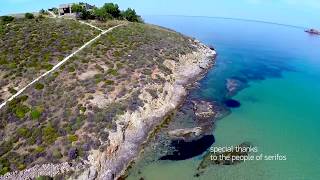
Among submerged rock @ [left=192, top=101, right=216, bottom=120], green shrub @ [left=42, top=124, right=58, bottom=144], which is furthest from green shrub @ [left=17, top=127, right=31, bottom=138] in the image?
submerged rock @ [left=192, top=101, right=216, bottom=120]

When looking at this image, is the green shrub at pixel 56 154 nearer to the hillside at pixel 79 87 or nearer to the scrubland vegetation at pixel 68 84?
the scrubland vegetation at pixel 68 84

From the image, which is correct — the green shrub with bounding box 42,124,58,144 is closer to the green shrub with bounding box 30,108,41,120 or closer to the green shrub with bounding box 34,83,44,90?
the green shrub with bounding box 30,108,41,120

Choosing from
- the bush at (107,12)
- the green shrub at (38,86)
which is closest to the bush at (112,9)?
the bush at (107,12)

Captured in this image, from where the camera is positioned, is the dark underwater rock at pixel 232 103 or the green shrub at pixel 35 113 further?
the dark underwater rock at pixel 232 103

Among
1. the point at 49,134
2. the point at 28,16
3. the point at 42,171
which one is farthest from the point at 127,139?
the point at 28,16

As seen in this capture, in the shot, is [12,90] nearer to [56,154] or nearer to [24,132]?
[24,132]

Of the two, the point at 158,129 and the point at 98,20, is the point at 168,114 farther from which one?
the point at 98,20
